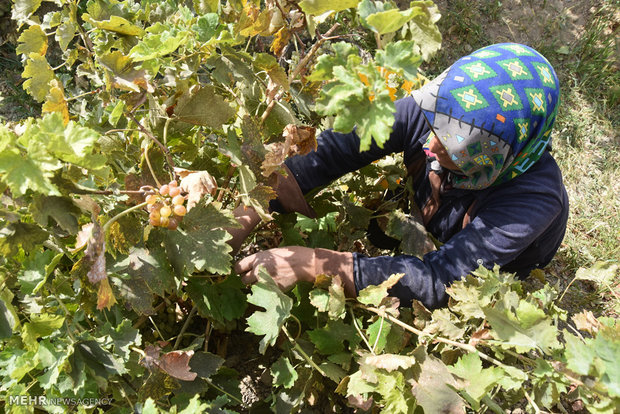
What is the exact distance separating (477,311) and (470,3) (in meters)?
3.00

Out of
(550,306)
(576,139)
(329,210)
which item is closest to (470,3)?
(576,139)

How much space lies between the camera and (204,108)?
47.8 inches

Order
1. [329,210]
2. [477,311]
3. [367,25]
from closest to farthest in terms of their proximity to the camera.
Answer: [367,25] < [477,311] < [329,210]

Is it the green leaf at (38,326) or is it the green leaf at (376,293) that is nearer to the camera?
the green leaf at (38,326)

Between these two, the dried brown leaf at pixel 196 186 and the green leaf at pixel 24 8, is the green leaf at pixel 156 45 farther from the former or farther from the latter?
the green leaf at pixel 24 8

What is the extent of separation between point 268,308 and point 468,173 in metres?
0.73

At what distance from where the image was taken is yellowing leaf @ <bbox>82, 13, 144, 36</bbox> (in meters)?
1.13

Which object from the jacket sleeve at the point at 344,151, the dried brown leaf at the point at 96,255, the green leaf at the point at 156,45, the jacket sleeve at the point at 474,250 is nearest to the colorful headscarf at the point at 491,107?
the jacket sleeve at the point at 474,250

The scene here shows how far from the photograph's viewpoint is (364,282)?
144cm

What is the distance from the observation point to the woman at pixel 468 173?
1.37m

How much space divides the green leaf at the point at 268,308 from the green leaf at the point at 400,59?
65 centimetres

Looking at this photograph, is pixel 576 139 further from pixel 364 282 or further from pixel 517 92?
pixel 364 282

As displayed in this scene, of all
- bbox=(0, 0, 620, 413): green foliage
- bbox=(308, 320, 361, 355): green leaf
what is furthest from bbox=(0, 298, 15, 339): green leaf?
bbox=(308, 320, 361, 355): green leaf

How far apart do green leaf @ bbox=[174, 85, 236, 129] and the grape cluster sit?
0.24 meters
